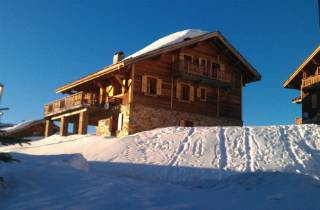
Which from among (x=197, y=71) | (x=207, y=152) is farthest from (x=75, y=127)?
(x=207, y=152)

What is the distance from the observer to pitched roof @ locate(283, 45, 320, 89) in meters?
33.2

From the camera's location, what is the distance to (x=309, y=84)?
111 ft

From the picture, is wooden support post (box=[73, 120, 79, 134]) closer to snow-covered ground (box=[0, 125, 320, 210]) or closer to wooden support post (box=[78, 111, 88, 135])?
wooden support post (box=[78, 111, 88, 135])

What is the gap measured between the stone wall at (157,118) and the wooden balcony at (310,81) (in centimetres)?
776

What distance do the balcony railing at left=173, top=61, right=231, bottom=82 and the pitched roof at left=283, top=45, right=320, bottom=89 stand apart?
615cm

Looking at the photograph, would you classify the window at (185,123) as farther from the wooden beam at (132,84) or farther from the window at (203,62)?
the window at (203,62)

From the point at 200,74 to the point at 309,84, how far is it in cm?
871

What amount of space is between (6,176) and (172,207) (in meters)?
5.01

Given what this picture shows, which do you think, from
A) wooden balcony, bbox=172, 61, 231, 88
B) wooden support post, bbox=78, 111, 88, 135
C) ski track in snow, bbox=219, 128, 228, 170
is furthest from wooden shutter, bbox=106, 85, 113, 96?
ski track in snow, bbox=219, 128, 228, 170

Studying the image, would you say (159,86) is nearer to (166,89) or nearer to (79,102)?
(166,89)

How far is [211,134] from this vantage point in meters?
20.8

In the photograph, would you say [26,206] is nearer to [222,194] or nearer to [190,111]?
[222,194]

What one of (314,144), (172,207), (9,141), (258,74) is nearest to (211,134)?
(314,144)

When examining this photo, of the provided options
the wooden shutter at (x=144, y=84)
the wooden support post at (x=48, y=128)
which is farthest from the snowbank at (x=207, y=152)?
the wooden support post at (x=48, y=128)
